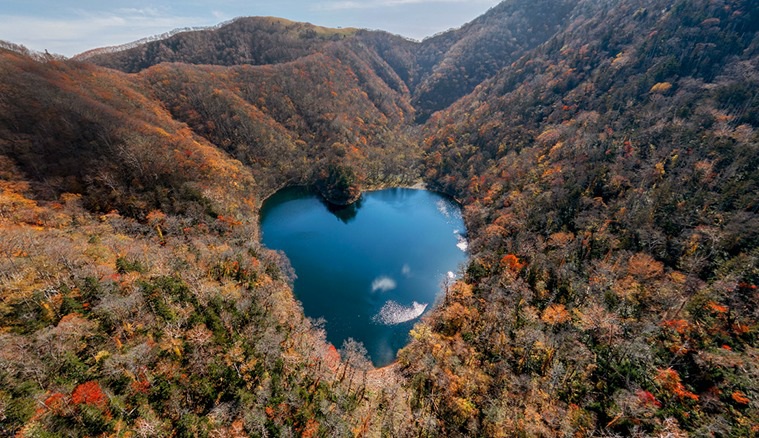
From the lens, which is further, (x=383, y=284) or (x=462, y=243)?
(x=462, y=243)

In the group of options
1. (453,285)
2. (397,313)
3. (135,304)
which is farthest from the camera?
(453,285)

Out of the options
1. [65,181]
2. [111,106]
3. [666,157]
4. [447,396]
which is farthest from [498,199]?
[111,106]

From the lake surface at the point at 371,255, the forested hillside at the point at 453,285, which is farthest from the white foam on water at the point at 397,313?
the forested hillside at the point at 453,285

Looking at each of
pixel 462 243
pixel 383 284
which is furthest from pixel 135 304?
pixel 462 243

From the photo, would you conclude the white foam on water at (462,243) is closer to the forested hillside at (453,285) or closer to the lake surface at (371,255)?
the lake surface at (371,255)

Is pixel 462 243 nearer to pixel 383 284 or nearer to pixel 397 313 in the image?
pixel 383 284

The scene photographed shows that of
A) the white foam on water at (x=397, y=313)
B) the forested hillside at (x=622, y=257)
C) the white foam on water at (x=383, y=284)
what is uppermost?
the forested hillside at (x=622, y=257)
